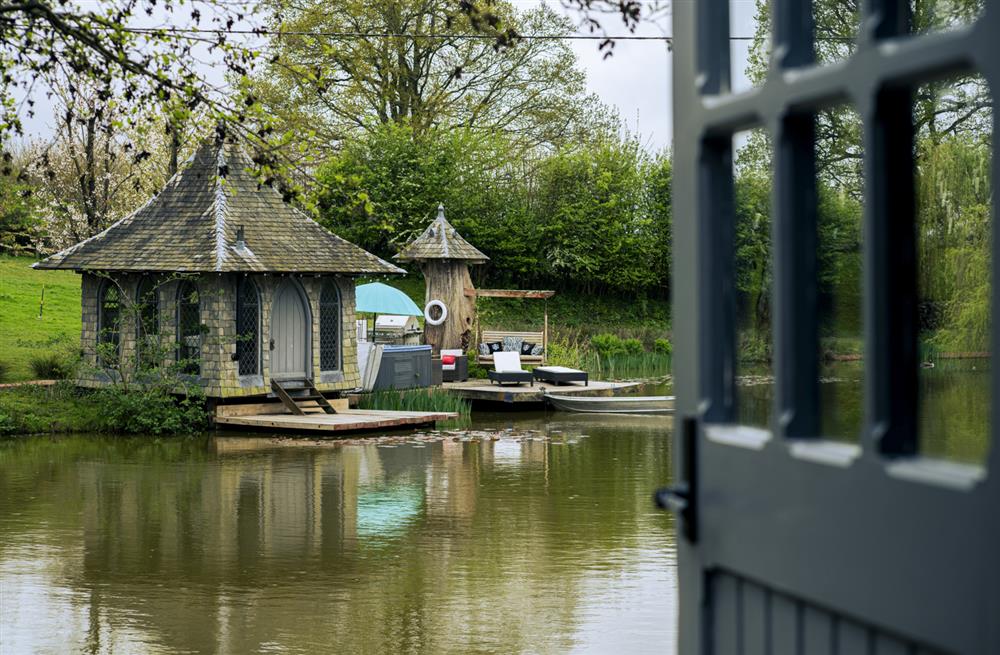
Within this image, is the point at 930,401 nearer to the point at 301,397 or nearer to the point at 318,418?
the point at 318,418

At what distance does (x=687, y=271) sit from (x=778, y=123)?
0.43 meters

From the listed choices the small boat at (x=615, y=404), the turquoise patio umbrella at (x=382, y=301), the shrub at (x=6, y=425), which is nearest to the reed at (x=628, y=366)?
the turquoise patio umbrella at (x=382, y=301)

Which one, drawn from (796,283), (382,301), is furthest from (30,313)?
(796,283)

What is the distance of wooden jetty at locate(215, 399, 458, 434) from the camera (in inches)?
767

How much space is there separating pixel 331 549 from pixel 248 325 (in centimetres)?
1003

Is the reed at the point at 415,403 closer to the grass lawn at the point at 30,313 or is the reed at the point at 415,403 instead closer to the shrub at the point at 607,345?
the grass lawn at the point at 30,313

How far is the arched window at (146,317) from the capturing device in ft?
67.5

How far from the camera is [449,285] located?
1056 inches

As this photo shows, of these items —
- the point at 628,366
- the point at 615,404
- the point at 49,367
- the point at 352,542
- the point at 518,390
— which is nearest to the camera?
the point at 352,542

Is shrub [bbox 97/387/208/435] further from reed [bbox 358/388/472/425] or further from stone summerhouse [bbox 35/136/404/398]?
reed [bbox 358/388/472/425]

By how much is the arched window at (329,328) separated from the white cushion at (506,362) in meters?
4.00

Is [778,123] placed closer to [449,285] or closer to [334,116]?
[449,285]

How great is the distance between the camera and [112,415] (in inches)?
775

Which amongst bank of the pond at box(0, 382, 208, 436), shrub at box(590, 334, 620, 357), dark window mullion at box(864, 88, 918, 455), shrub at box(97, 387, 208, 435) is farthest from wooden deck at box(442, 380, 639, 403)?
dark window mullion at box(864, 88, 918, 455)
